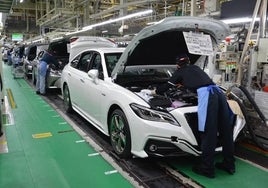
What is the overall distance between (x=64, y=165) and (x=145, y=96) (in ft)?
4.65

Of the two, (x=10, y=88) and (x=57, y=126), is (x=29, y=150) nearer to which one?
(x=57, y=126)

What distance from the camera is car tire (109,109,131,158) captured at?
3.65 metres

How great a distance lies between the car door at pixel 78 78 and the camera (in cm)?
533

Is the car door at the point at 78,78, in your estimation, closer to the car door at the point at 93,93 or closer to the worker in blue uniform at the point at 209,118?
the car door at the point at 93,93

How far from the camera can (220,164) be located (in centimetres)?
365

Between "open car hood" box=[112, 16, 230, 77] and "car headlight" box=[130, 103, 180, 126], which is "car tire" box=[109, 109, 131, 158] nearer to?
"car headlight" box=[130, 103, 180, 126]

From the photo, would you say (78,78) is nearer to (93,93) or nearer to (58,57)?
(93,93)

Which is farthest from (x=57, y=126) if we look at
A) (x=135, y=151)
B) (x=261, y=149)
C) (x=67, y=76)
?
(x=261, y=149)

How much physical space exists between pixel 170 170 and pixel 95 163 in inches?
39.4

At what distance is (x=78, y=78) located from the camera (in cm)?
548

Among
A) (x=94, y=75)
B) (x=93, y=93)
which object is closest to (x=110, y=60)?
(x=94, y=75)

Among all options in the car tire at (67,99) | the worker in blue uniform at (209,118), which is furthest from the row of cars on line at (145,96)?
the car tire at (67,99)

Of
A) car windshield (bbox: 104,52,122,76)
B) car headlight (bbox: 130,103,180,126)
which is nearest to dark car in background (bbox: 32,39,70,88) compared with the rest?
car windshield (bbox: 104,52,122,76)

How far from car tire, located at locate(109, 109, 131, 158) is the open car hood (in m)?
0.71
